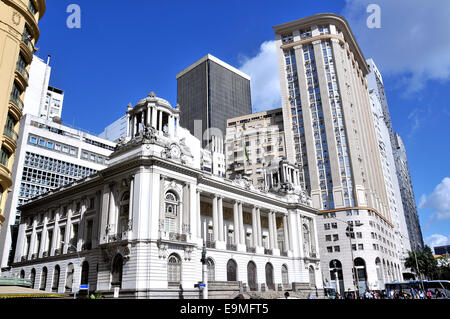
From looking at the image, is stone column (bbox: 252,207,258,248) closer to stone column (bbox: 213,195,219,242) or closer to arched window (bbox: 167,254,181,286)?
stone column (bbox: 213,195,219,242)

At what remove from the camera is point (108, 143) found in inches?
3337

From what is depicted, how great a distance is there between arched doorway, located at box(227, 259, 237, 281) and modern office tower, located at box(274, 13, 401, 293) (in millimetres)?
33515

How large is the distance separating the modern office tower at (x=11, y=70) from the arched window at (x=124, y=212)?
1695cm

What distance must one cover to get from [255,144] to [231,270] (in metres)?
56.0

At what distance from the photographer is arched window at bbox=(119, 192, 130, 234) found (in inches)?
1799

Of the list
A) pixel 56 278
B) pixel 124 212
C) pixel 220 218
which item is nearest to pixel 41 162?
pixel 56 278

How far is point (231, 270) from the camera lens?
2106 inches

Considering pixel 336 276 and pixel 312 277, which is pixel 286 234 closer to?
pixel 312 277

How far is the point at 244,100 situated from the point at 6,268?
14896 cm

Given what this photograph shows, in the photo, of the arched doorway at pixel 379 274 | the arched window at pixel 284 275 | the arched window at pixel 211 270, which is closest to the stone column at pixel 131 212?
the arched window at pixel 211 270

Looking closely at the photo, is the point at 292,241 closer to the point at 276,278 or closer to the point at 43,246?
the point at 276,278
